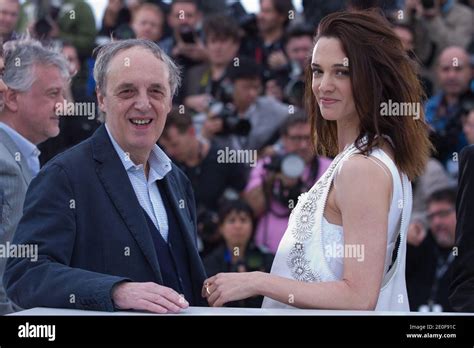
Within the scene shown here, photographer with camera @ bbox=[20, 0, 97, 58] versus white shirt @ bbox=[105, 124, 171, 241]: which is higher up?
photographer with camera @ bbox=[20, 0, 97, 58]

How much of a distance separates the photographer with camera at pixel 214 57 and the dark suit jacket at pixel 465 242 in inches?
145

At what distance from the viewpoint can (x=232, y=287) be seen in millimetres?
2465

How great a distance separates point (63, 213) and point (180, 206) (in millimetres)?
513

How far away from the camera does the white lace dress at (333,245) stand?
2475 mm

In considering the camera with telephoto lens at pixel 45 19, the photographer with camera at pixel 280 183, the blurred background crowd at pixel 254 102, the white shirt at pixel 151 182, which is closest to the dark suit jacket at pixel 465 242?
the white shirt at pixel 151 182

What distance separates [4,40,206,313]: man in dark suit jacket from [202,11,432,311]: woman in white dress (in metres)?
0.25

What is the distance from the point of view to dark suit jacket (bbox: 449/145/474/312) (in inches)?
112

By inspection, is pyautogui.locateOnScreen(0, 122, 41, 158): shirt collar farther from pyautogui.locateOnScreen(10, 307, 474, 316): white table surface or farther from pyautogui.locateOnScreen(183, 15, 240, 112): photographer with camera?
pyautogui.locateOnScreen(183, 15, 240, 112): photographer with camera

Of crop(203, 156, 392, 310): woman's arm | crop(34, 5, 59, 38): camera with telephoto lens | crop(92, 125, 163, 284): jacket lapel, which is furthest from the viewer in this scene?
crop(34, 5, 59, 38): camera with telephoto lens

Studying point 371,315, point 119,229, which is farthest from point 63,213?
point 371,315

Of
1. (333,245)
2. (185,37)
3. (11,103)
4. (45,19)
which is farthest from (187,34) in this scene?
(333,245)

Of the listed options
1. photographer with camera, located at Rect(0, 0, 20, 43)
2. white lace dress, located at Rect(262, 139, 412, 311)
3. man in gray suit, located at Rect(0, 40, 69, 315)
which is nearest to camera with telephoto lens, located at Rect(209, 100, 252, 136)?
photographer with camera, located at Rect(0, 0, 20, 43)

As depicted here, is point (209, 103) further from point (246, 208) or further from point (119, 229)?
point (119, 229)

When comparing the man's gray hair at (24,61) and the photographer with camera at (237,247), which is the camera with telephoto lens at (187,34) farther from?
the man's gray hair at (24,61)
